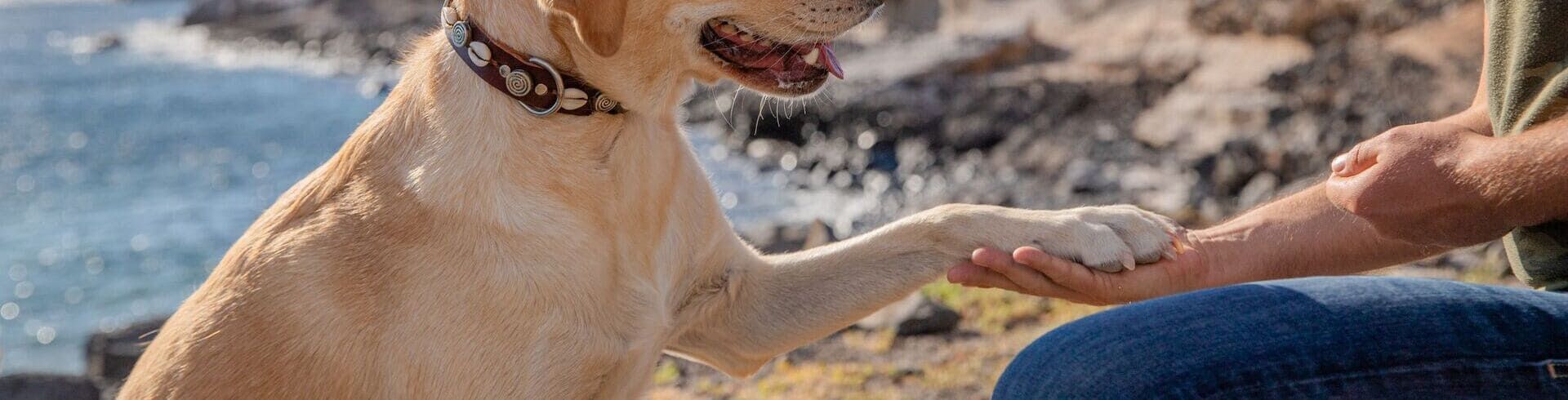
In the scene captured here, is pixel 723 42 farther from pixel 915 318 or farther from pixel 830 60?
pixel 915 318

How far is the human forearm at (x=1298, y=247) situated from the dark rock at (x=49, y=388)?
5500 mm

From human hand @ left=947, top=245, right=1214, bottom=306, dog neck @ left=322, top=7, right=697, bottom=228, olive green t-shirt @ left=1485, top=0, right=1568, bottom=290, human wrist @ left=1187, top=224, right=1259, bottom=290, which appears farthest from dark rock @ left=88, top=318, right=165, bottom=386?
olive green t-shirt @ left=1485, top=0, right=1568, bottom=290

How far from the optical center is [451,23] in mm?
3152

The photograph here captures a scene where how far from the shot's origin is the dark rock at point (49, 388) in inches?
251

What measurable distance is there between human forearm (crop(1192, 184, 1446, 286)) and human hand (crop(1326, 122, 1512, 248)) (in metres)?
0.53

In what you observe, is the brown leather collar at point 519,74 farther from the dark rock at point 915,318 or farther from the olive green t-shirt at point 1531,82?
the dark rock at point 915,318

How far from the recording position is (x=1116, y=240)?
125 inches

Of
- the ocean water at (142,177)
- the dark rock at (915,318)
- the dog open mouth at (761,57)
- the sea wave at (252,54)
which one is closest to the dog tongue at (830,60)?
the dog open mouth at (761,57)

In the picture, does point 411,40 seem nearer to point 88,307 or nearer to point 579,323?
point 579,323

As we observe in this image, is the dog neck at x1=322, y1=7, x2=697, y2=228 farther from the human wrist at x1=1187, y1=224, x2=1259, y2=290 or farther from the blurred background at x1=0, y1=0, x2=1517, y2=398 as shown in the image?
the blurred background at x1=0, y1=0, x2=1517, y2=398

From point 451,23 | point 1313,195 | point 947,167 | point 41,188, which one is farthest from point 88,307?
point 1313,195

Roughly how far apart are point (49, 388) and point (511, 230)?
14.6 ft

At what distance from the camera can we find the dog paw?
317 centimetres

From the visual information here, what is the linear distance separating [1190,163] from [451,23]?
28.2 ft
